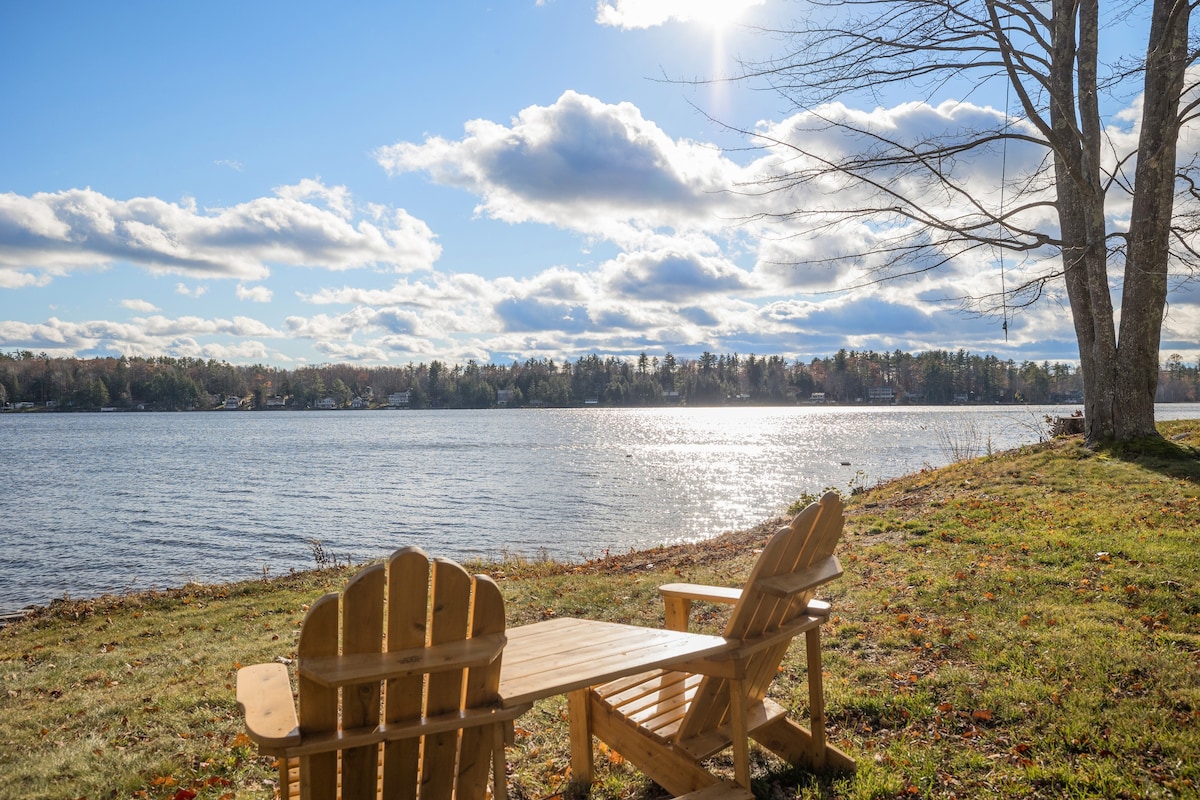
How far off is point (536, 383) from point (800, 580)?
5711 inches

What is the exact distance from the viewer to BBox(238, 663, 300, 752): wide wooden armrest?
2004 millimetres

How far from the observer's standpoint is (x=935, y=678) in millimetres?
4520

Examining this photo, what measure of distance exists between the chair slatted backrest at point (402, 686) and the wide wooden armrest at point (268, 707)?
0.23ft

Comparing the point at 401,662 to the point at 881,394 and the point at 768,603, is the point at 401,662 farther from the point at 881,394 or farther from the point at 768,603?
the point at 881,394

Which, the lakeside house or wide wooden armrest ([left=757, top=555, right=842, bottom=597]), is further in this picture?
the lakeside house

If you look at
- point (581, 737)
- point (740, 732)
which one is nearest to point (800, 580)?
point (740, 732)

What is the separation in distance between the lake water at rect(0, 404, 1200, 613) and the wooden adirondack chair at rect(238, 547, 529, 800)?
13.6m

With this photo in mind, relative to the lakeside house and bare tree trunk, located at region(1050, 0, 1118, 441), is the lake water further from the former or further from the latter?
the lakeside house

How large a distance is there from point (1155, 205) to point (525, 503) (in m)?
18.6

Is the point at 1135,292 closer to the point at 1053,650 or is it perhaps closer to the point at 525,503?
the point at 1053,650

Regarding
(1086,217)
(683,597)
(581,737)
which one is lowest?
(581,737)

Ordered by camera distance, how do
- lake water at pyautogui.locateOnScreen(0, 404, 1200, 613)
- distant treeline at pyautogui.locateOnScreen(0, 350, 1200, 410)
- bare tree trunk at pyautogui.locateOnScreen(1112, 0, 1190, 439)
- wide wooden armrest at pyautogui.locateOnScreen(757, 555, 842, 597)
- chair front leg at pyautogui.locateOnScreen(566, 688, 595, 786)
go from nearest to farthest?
wide wooden armrest at pyautogui.locateOnScreen(757, 555, 842, 597) < chair front leg at pyautogui.locateOnScreen(566, 688, 595, 786) < bare tree trunk at pyautogui.locateOnScreen(1112, 0, 1190, 439) < lake water at pyautogui.locateOnScreen(0, 404, 1200, 613) < distant treeline at pyautogui.locateOnScreen(0, 350, 1200, 410)

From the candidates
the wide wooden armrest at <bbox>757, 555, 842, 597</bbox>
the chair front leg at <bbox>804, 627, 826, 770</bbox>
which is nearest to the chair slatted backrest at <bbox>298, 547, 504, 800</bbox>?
the wide wooden armrest at <bbox>757, 555, 842, 597</bbox>

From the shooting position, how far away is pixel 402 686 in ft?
6.97
